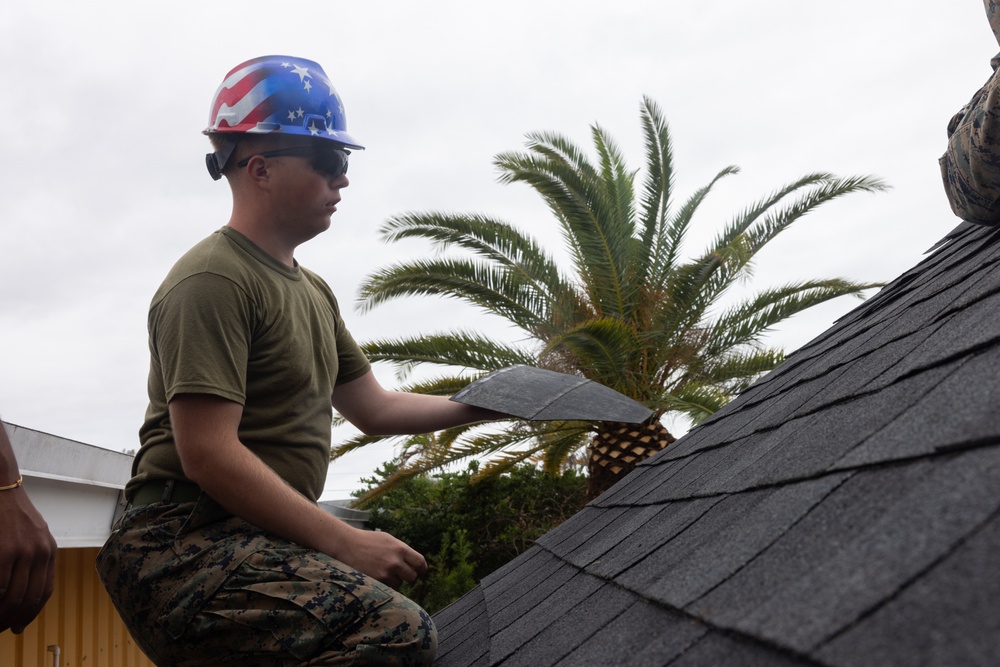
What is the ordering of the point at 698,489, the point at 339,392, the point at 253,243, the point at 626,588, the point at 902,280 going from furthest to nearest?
the point at 339,392 < the point at 902,280 < the point at 253,243 < the point at 698,489 < the point at 626,588

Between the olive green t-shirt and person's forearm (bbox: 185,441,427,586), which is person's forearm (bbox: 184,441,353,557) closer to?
person's forearm (bbox: 185,441,427,586)

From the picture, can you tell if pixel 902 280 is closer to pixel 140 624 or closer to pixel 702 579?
pixel 702 579

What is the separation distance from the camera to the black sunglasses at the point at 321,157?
8.23 ft

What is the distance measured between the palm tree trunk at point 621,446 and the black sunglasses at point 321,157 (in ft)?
31.0

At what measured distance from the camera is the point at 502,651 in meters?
1.89

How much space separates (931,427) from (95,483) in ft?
15.6

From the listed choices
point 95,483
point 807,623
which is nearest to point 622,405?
point 807,623

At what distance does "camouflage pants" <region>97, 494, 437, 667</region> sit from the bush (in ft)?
42.1

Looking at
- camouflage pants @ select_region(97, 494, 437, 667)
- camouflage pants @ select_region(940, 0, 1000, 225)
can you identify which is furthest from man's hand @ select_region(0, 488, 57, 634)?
camouflage pants @ select_region(940, 0, 1000, 225)

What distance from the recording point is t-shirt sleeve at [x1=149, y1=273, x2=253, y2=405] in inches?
79.6

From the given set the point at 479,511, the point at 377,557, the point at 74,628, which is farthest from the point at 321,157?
the point at 479,511

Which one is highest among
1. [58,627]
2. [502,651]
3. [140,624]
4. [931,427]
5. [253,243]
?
[253,243]

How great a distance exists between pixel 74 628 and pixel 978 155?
242 inches

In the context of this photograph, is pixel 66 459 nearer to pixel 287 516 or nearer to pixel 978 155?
pixel 287 516
